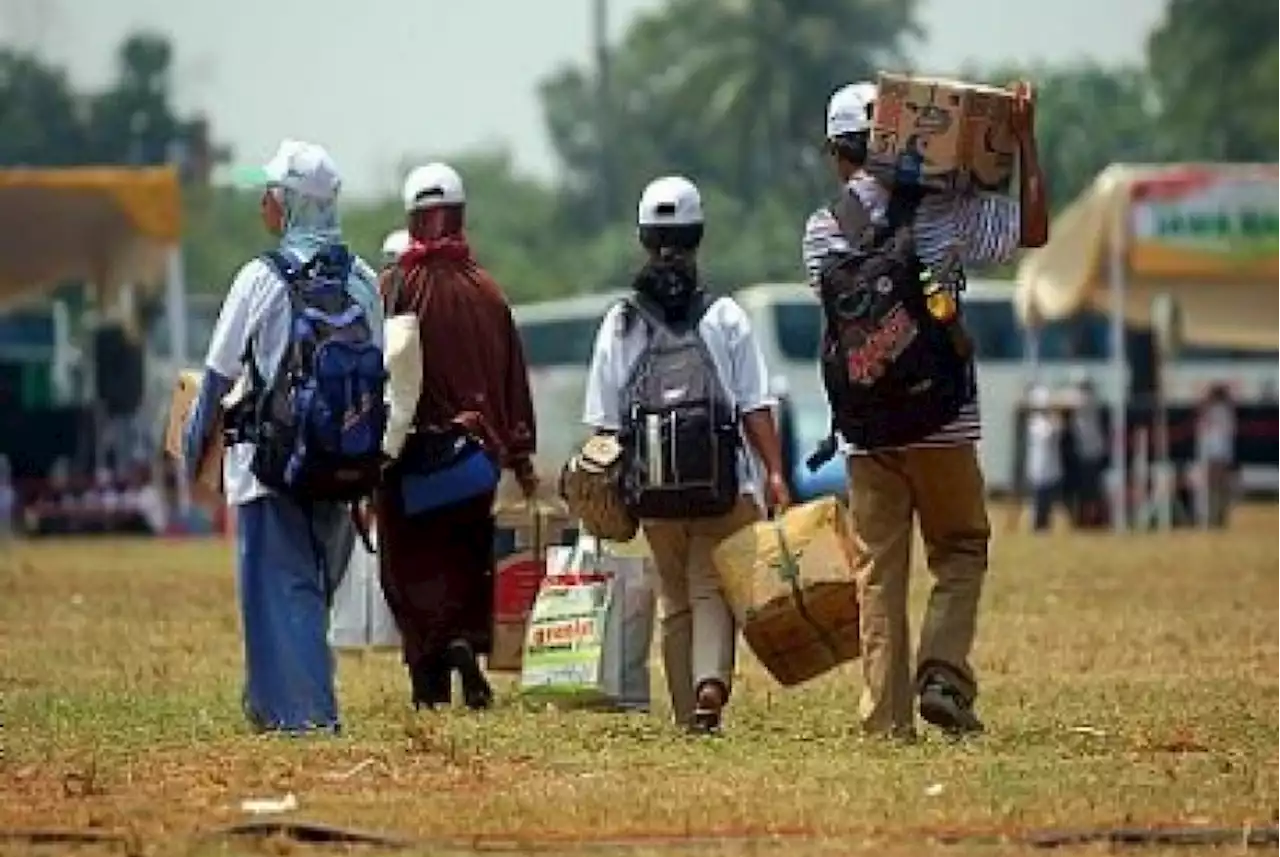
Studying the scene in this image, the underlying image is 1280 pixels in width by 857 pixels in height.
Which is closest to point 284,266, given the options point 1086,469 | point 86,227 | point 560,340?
point 86,227

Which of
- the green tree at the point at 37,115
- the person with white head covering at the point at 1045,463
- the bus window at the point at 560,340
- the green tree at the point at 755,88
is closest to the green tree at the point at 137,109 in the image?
the green tree at the point at 37,115

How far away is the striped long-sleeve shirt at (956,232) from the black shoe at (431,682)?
9.55 feet

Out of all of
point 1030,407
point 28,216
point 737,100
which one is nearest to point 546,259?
point 737,100

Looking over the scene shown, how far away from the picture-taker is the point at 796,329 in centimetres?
5678

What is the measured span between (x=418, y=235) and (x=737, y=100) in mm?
72259

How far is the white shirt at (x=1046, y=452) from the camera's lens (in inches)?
1731

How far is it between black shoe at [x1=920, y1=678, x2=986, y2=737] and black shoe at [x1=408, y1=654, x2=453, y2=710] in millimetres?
2542

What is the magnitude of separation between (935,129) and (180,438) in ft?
9.30

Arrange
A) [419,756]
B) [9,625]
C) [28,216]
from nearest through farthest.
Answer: [419,756]
[9,625]
[28,216]

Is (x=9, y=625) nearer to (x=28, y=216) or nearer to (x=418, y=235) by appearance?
(x=418, y=235)

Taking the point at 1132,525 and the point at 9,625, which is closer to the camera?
the point at 9,625

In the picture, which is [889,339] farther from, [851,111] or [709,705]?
[709,705]

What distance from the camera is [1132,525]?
43.2m

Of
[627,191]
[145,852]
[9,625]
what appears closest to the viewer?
[145,852]
